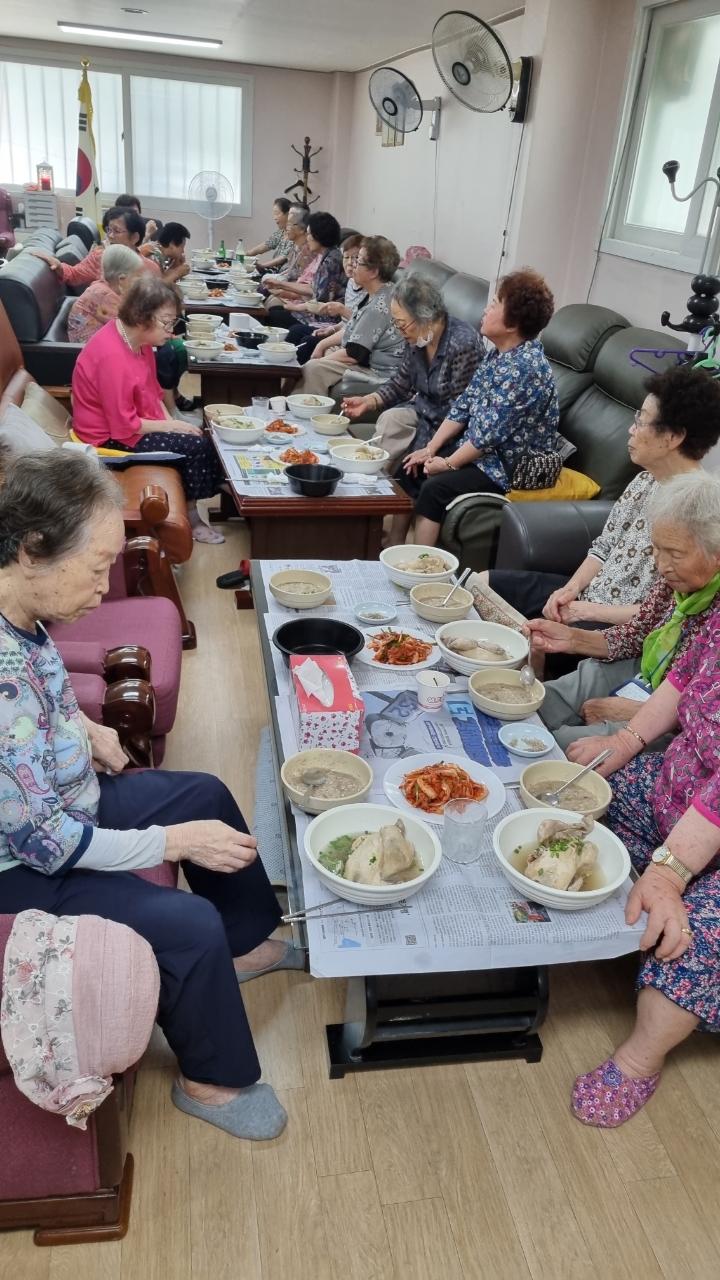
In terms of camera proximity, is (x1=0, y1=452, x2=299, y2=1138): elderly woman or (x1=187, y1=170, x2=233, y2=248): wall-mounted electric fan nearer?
(x1=0, y1=452, x2=299, y2=1138): elderly woman

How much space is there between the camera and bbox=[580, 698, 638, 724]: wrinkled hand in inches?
82.5

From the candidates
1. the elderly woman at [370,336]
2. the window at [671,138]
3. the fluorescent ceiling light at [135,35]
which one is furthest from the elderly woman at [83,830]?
the fluorescent ceiling light at [135,35]

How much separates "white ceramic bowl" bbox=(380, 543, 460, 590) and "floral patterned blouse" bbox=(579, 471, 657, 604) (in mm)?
443

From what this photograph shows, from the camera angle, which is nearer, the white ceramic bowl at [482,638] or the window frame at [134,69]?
the white ceramic bowl at [482,638]

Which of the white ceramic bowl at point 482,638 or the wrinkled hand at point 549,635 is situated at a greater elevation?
the white ceramic bowl at point 482,638

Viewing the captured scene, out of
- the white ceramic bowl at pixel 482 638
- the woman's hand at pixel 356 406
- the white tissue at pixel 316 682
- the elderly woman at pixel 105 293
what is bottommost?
the white ceramic bowl at pixel 482 638

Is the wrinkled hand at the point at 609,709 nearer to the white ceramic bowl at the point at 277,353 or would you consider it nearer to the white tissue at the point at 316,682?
the white tissue at the point at 316,682

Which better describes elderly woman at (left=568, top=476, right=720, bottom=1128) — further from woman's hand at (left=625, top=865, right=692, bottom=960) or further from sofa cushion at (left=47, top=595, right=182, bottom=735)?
sofa cushion at (left=47, top=595, right=182, bottom=735)

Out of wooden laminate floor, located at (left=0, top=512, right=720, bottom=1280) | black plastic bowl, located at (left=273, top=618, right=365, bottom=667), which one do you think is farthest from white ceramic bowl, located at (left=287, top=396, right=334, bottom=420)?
wooden laminate floor, located at (left=0, top=512, right=720, bottom=1280)

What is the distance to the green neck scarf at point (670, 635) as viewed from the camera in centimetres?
183

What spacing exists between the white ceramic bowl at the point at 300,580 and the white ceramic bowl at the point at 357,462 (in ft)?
3.18

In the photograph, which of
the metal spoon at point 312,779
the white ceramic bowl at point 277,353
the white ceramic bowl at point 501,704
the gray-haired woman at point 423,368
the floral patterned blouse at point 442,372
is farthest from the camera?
the white ceramic bowl at point 277,353

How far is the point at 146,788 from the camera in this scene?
5.56ft

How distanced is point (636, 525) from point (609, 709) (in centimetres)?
60
